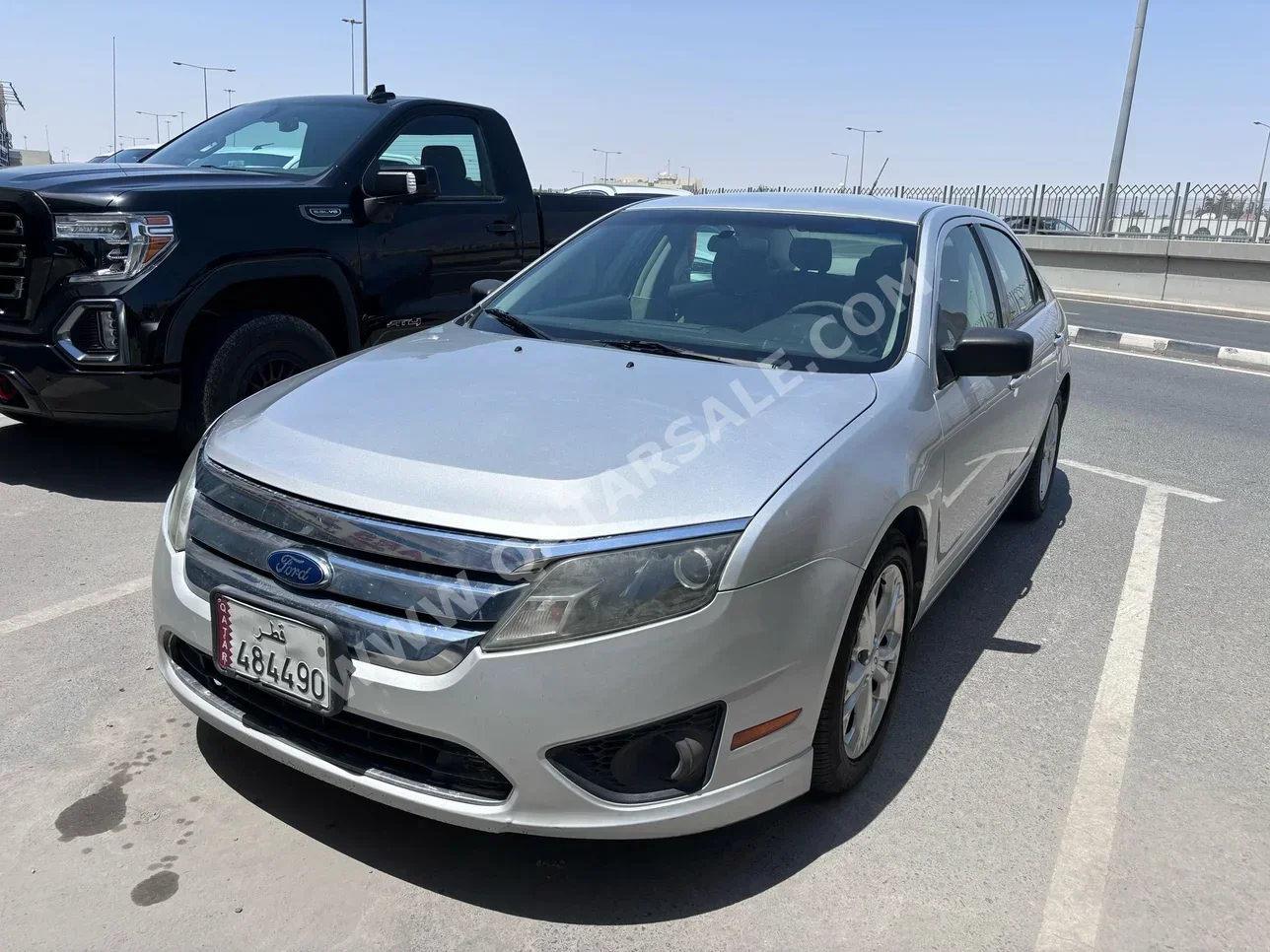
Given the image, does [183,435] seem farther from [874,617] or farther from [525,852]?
[874,617]

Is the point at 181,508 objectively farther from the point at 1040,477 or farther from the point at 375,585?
the point at 1040,477

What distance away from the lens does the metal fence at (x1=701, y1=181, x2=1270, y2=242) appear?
17578mm

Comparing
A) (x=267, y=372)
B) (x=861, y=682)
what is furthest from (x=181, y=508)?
(x=267, y=372)

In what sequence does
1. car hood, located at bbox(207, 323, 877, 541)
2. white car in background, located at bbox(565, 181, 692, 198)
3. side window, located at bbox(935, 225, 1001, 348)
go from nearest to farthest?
car hood, located at bbox(207, 323, 877, 541), side window, located at bbox(935, 225, 1001, 348), white car in background, located at bbox(565, 181, 692, 198)

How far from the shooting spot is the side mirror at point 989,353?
10.6ft

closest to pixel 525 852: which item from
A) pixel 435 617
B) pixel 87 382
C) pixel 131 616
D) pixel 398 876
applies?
pixel 398 876

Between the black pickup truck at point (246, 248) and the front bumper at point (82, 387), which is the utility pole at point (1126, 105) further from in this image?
the front bumper at point (82, 387)

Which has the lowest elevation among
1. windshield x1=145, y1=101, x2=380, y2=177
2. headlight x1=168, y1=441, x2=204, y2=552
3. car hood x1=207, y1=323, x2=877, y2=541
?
headlight x1=168, y1=441, x2=204, y2=552

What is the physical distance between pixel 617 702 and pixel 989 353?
180 cm

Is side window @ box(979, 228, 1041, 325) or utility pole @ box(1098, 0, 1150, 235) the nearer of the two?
side window @ box(979, 228, 1041, 325)

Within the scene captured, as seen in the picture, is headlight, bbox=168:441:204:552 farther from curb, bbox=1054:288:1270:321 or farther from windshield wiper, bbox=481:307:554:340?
curb, bbox=1054:288:1270:321

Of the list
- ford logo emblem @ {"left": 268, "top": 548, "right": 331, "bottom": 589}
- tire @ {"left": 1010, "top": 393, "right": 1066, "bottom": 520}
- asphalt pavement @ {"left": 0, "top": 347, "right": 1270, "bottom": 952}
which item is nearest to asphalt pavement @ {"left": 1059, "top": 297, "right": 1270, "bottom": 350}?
tire @ {"left": 1010, "top": 393, "right": 1066, "bottom": 520}

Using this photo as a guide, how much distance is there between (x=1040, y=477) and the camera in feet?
17.2

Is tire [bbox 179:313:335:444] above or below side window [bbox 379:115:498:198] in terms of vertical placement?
below
